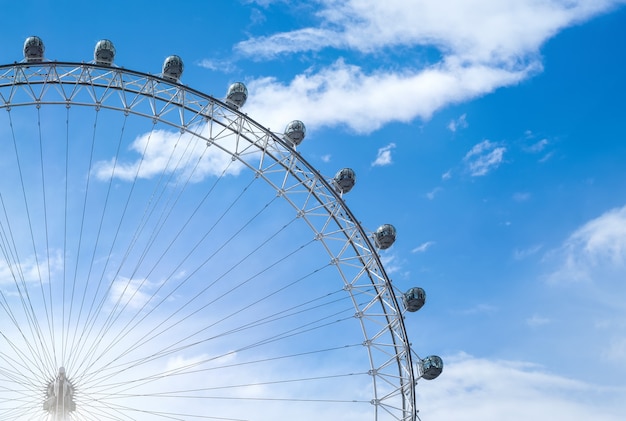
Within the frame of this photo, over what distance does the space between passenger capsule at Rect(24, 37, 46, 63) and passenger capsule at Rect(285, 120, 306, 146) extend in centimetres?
927

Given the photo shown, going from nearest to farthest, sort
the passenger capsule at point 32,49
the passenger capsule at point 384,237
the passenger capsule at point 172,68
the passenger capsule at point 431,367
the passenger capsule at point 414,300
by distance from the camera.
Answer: the passenger capsule at point 32,49
the passenger capsule at point 172,68
the passenger capsule at point 431,367
the passenger capsule at point 414,300
the passenger capsule at point 384,237

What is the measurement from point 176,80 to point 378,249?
9827 mm

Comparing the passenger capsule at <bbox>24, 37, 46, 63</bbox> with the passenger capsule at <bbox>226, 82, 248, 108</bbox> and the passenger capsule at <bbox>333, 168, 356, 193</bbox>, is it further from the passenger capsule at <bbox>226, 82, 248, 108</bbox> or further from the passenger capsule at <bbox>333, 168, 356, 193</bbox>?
the passenger capsule at <bbox>333, 168, 356, 193</bbox>

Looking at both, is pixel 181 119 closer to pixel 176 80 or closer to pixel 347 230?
pixel 176 80

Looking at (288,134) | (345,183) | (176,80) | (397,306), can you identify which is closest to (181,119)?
(176,80)

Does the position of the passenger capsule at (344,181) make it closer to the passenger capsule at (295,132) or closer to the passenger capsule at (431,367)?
the passenger capsule at (295,132)

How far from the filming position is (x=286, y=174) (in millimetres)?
38500

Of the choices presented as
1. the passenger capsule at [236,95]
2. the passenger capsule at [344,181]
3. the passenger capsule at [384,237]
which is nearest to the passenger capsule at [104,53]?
the passenger capsule at [236,95]

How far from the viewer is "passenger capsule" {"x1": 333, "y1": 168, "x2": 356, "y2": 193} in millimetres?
39219

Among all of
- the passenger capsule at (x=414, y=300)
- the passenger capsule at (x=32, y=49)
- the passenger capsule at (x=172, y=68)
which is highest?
the passenger capsule at (x=172, y=68)

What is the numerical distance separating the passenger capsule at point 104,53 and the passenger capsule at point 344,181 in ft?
30.7

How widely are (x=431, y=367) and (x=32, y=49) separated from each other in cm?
1837

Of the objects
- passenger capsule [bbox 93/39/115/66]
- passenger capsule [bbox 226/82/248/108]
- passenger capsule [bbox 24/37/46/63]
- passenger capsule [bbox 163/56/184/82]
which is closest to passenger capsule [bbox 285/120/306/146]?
passenger capsule [bbox 226/82/248/108]

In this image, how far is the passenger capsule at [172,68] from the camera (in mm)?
37656
